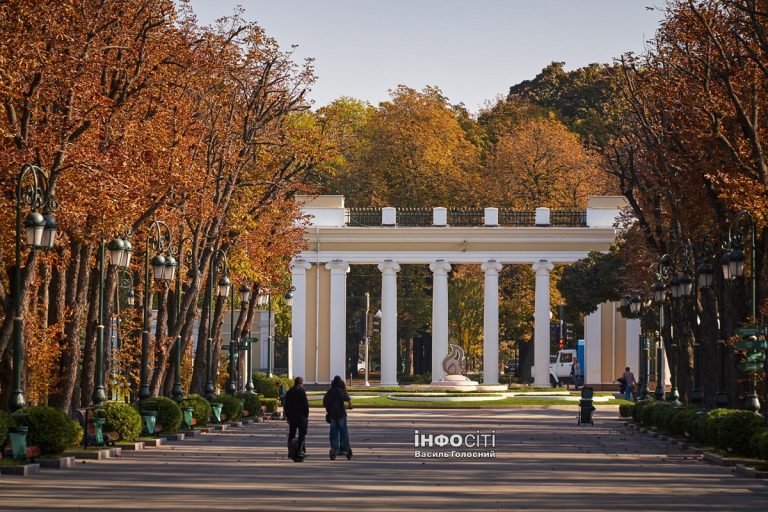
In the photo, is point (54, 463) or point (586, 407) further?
point (586, 407)

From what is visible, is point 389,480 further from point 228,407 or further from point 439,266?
point 439,266

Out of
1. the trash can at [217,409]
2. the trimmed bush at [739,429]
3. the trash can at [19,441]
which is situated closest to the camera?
the trash can at [19,441]

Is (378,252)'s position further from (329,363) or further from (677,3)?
(677,3)

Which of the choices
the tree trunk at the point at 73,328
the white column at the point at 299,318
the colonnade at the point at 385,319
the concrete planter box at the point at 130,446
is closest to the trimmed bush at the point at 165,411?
the tree trunk at the point at 73,328

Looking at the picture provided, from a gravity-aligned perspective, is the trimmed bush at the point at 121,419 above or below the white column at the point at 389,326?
below

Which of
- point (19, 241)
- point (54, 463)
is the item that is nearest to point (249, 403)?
point (19, 241)

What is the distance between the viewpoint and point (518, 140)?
99625 millimetres

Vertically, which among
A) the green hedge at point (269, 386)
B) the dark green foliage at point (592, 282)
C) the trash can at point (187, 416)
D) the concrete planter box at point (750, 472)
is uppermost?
the dark green foliage at point (592, 282)

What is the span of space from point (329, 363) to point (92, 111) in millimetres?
56080

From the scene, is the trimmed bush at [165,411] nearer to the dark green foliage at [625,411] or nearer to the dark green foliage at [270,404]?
the dark green foliage at [270,404]

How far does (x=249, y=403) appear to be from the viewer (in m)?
53.8

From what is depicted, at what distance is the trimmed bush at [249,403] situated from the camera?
53.3m

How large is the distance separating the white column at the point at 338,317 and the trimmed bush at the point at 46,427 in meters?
60.0

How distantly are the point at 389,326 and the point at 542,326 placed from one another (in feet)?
27.7
